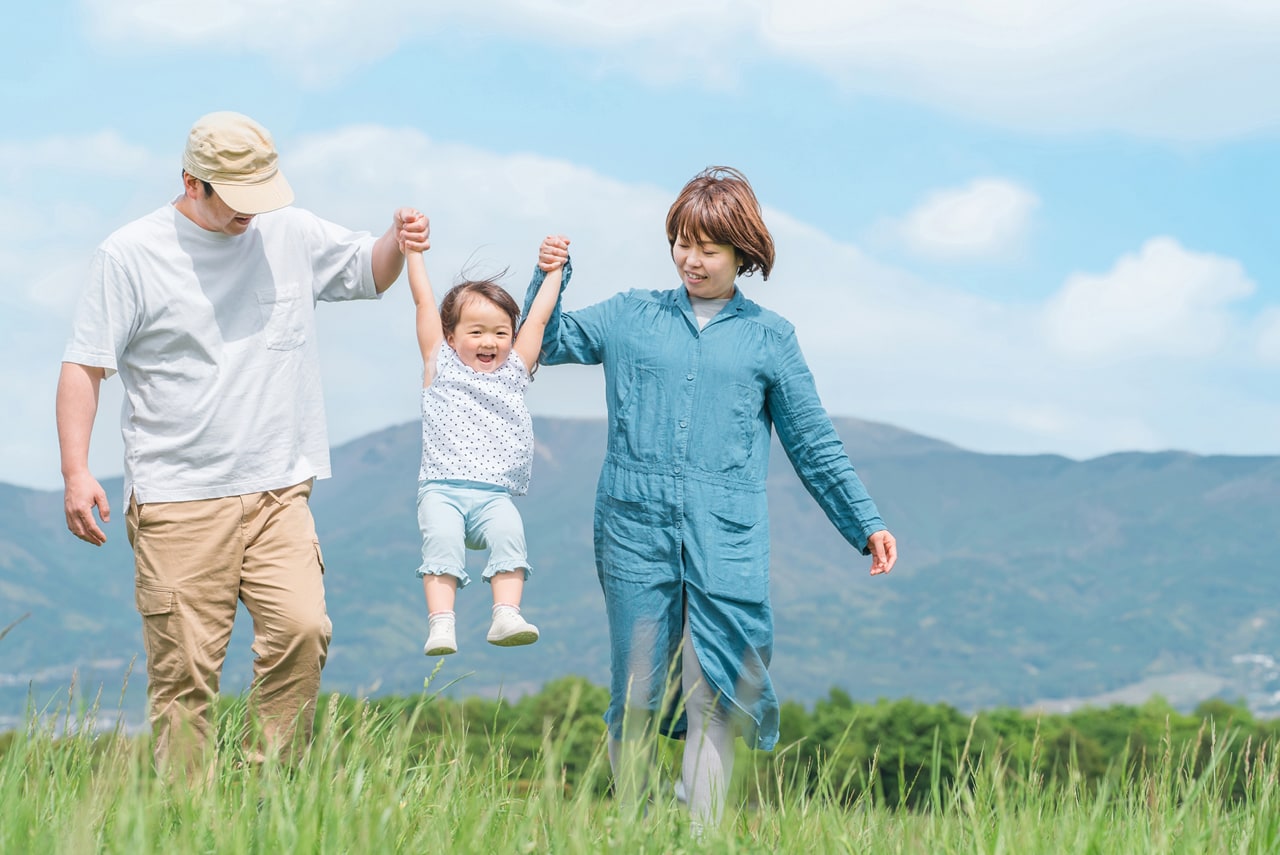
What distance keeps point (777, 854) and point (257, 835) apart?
138 cm

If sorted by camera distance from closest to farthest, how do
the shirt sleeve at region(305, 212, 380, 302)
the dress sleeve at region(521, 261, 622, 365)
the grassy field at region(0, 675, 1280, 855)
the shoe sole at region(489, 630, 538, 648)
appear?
the grassy field at region(0, 675, 1280, 855) < the shoe sole at region(489, 630, 538, 648) < the dress sleeve at region(521, 261, 622, 365) < the shirt sleeve at region(305, 212, 380, 302)

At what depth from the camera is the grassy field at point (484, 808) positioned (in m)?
3.29

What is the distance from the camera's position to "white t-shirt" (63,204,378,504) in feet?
15.9

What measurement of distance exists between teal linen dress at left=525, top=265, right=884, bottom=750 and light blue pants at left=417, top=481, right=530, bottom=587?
32 centimetres

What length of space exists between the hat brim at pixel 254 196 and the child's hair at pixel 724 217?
1331mm

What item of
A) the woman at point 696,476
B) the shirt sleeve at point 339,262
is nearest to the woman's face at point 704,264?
the woman at point 696,476

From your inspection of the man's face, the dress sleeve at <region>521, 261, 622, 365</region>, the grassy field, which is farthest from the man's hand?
the dress sleeve at <region>521, 261, 622, 365</region>

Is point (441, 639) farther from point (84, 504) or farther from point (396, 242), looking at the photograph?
point (396, 242)

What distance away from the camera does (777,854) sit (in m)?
3.80

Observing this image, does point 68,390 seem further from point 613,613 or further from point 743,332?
point 743,332

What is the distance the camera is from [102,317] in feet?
15.8

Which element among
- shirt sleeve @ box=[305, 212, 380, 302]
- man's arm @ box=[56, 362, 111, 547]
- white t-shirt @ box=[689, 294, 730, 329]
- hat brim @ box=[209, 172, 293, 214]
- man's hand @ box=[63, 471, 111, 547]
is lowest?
man's hand @ box=[63, 471, 111, 547]

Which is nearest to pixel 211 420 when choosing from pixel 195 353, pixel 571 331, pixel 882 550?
pixel 195 353

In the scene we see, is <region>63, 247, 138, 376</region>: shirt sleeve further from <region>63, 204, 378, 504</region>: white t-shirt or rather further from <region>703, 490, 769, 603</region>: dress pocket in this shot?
<region>703, 490, 769, 603</region>: dress pocket
